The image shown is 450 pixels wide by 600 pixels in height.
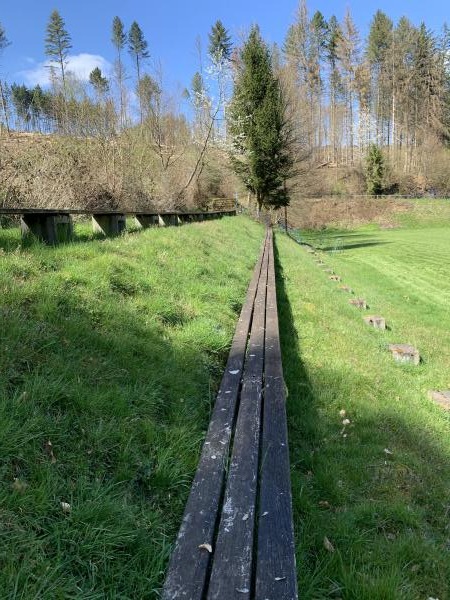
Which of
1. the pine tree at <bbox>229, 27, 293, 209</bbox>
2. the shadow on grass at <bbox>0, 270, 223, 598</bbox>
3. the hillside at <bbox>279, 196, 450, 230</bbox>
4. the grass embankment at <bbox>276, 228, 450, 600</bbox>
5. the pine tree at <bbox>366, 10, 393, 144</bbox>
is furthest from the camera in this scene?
the pine tree at <bbox>366, 10, 393, 144</bbox>

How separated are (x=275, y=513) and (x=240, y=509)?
0.14 metres

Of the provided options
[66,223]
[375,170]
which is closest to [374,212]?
[375,170]

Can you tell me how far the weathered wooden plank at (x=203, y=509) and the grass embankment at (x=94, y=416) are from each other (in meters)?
0.14

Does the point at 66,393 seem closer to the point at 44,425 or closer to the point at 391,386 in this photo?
the point at 44,425

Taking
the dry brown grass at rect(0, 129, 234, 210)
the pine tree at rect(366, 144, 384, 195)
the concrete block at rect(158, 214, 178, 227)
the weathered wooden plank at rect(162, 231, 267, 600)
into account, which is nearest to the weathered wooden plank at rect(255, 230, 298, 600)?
the weathered wooden plank at rect(162, 231, 267, 600)

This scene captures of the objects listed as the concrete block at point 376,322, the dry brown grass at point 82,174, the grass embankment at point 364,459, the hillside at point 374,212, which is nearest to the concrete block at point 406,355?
the grass embankment at point 364,459

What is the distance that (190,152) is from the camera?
83.7 feet

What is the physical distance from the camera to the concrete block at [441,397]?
177 inches

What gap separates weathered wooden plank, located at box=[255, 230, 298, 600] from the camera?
4.75 feet

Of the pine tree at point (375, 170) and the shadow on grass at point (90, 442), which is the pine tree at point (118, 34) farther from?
the shadow on grass at point (90, 442)

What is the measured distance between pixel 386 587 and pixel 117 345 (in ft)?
6.88

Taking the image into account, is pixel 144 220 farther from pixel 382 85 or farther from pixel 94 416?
pixel 382 85

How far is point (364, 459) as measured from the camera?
309cm

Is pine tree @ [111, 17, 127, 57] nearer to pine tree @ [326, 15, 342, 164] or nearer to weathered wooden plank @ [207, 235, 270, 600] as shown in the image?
pine tree @ [326, 15, 342, 164]
